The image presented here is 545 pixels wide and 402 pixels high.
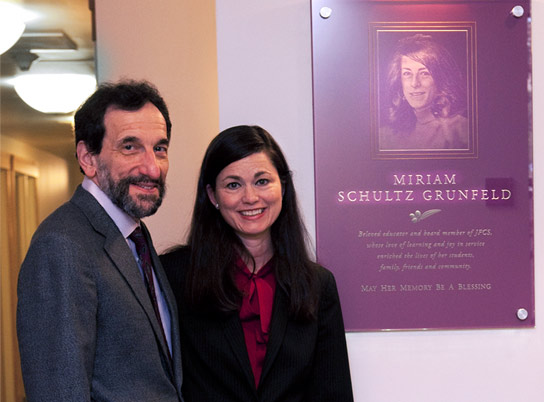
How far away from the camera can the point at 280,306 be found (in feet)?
6.72

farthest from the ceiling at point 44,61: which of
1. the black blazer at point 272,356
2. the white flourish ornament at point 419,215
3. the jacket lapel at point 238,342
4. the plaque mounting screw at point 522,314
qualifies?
the plaque mounting screw at point 522,314

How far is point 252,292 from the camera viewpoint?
2.07 meters

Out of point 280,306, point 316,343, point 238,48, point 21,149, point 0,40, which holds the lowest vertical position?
point 316,343

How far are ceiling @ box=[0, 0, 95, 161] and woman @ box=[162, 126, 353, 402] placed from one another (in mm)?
1212

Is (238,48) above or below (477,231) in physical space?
above

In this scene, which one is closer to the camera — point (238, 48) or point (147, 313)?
point (147, 313)

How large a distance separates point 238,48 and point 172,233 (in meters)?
1.14

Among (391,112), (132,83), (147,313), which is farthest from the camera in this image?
(391,112)

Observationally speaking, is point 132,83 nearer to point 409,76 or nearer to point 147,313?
point 147,313

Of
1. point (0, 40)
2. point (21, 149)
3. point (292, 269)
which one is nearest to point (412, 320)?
point (292, 269)

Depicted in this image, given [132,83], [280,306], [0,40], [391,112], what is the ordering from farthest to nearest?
1. [0,40]
2. [391,112]
3. [280,306]
4. [132,83]

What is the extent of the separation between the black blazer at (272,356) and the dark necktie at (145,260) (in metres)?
0.22

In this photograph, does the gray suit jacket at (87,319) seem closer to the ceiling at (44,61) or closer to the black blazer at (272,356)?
the black blazer at (272,356)

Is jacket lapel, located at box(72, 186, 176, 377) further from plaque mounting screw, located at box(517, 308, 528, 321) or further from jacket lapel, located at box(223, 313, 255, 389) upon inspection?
plaque mounting screw, located at box(517, 308, 528, 321)
